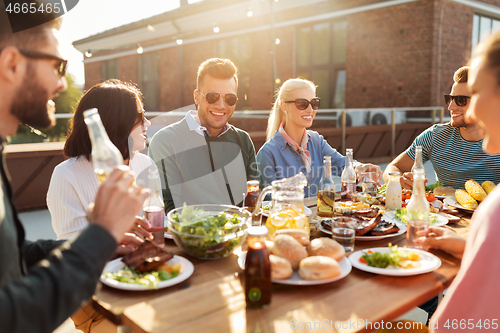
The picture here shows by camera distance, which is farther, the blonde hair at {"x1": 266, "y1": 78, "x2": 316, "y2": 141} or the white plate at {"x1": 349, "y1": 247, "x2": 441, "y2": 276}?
the blonde hair at {"x1": 266, "y1": 78, "x2": 316, "y2": 141}

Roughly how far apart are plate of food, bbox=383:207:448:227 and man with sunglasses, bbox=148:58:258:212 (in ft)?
3.99

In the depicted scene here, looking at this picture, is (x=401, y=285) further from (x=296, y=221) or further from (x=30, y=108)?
(x=30, y=108)

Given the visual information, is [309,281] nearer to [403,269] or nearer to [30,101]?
[403,269]

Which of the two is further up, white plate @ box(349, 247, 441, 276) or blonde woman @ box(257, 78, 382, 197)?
blonde woman @ box(257, 78, 382, 197)

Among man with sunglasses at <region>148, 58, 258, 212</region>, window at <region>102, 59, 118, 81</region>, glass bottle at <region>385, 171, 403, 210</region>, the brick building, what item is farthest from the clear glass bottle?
window at <region>102, 59, 118, 81</region>

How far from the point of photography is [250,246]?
1.21 meters

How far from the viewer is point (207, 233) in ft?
4.88

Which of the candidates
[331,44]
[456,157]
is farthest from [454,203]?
[331,44]

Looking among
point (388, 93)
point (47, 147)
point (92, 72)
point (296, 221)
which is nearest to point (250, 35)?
point (388, 93)

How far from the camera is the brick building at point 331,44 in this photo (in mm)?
10211

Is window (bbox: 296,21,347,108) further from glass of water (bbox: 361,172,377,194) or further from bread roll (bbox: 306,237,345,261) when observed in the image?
bread roll (bbox: 306,237,345,261)

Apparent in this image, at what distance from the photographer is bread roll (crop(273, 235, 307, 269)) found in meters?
1.40

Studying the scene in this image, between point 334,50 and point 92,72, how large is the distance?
14943 millimetres

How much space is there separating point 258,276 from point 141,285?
39cm
